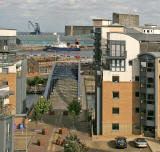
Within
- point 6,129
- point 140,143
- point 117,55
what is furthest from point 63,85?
point 6,129

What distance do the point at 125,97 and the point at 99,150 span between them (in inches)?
331

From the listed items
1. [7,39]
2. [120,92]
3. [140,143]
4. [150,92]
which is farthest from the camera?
[7,39]

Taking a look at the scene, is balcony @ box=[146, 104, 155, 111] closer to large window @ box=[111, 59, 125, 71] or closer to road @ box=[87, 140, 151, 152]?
road @ box=[87, 140, 151, 152]

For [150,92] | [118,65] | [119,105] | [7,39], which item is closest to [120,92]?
[119,105]

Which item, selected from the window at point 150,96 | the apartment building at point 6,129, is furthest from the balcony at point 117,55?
the apartment building at point 6,129

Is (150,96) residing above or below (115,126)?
above

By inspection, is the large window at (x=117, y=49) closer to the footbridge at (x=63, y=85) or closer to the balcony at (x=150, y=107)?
the balcony at (x=150, y=107)

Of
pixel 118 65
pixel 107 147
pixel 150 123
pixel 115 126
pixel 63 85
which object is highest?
pixel 118 65

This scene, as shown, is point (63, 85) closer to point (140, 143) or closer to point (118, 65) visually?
point (118, 65)

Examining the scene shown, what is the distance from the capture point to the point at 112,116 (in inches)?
1797

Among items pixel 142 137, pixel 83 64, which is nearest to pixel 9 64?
pixel 142 137

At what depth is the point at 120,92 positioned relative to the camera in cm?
4562

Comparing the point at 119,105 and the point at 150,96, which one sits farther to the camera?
the point at 119,105

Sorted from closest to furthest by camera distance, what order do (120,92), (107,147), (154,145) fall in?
(107,147) → (154,145) → (120,92)
